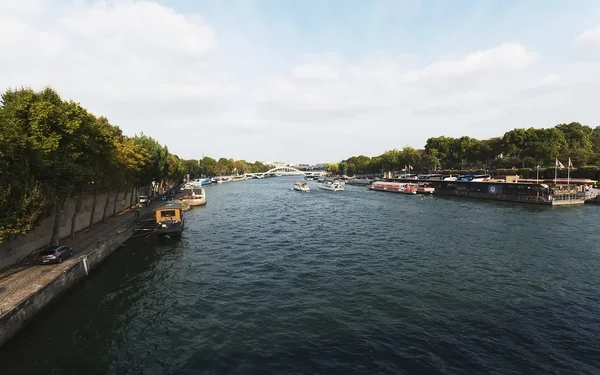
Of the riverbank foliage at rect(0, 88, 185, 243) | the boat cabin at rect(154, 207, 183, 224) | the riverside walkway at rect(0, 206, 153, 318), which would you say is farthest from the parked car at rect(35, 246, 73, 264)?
the boat cabin at rect(154, 207, 183, 224)

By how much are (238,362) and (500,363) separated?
1208 centimetres

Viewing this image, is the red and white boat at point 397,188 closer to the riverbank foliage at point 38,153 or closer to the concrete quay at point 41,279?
the concrete quay at point 41,279

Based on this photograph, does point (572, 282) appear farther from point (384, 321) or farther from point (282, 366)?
point (282, 366)

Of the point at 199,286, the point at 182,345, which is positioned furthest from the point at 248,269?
the point at 182,345

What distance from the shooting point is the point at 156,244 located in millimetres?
38375

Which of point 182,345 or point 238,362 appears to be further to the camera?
point 182,345

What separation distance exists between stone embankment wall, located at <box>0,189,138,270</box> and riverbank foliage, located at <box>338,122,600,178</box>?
118 metres

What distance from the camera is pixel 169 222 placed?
39.6 metres

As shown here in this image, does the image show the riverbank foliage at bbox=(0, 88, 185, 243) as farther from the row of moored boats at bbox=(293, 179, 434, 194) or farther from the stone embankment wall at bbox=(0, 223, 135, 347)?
the row of moored boats at bbox=(293, 179, 434, 194)

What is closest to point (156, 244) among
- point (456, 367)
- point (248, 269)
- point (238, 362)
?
point (248, 269)

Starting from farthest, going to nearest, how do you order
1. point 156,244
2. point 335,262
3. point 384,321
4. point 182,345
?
1. point 156,244
2. point 335,262
3. point 384,321
4. point 182,345

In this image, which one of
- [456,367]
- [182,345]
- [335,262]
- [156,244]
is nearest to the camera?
[456,367]

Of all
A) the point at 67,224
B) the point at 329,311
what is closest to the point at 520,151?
the point at 329,311

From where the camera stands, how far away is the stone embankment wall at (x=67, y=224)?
24700 millimetres
